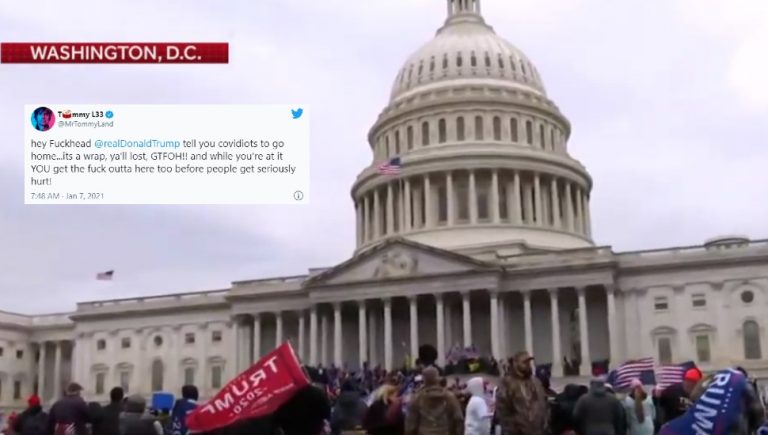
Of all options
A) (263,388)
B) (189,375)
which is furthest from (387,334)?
(263,388)

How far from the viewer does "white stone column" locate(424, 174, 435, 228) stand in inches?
3199

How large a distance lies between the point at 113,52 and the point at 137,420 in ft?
35.1

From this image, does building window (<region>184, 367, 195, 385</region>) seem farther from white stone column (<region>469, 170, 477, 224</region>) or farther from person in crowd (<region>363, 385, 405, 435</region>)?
person in crowd (<region>363, 385, 405, 435</region>)

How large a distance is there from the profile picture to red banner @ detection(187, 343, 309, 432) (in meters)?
15.6

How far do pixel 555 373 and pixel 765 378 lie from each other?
13113mm

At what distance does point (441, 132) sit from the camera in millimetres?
86688

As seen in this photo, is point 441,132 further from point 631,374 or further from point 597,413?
point 597,413

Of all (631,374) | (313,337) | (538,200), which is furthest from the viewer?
(538,200)

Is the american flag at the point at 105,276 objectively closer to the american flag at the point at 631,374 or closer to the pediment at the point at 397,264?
the pediment at the point at 397,264

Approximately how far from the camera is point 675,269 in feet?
220

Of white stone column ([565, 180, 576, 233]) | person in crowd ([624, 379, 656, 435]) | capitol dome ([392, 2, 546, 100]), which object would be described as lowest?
person in crowd ([624, 379, 656, 435])

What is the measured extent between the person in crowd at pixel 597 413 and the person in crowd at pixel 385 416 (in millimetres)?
3135

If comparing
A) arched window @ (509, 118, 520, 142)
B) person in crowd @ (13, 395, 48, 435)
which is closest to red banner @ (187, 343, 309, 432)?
person in crowd @ (13, 395, 48, 435)

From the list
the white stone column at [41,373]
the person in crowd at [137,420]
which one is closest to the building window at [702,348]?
the person in crowd at [137,420]
